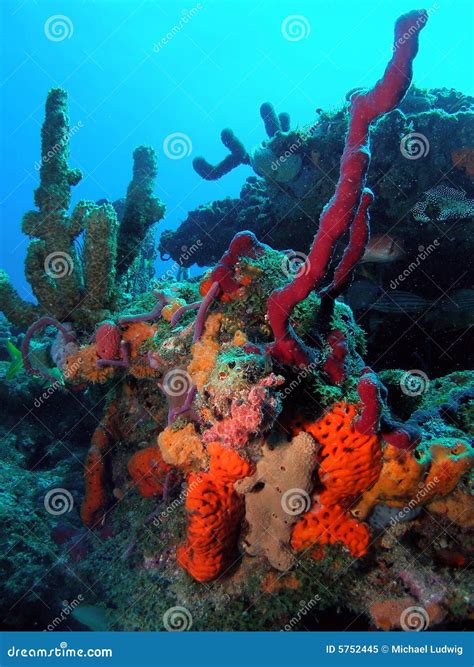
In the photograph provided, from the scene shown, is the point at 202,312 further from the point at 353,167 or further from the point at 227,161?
the point at 227,161

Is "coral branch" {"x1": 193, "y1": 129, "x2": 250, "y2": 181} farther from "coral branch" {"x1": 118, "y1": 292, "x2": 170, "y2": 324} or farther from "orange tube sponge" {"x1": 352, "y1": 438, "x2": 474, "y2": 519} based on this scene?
"orange tube sponge" {"x1": 352, "y1": 438, "x2": 474, "y2": 519}

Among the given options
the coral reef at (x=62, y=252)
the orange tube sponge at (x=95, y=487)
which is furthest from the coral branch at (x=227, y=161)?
the orange tube sponge at (x=95, y=487)

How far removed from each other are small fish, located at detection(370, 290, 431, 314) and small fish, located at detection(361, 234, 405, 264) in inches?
23.8

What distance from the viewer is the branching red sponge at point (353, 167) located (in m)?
2.08

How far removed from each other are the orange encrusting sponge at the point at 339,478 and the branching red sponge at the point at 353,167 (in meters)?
0.72

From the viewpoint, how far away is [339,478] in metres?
2.90

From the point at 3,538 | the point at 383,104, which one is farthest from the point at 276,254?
the point at 3,538

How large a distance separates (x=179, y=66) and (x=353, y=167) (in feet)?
274

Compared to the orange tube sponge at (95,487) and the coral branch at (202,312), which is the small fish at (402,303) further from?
the orange tube sponge at (95,487)

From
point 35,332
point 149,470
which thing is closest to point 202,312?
point 149,470

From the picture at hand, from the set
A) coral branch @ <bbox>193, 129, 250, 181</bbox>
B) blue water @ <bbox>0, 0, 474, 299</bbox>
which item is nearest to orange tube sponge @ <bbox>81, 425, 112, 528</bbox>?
coral branch @ <bbox>193, 129, 250, 181</bbox>

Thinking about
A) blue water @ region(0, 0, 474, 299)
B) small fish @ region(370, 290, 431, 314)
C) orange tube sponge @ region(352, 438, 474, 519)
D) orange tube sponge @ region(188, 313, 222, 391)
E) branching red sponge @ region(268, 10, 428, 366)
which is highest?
blue water @ region(0, 0, 474, 299)

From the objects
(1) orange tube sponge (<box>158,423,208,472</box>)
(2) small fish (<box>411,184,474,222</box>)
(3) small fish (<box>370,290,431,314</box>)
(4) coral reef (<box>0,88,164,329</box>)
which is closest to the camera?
(1) orange tube sponge (<box>158,423,208,472</box>)

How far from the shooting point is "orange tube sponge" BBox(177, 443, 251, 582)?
8.78 feet
